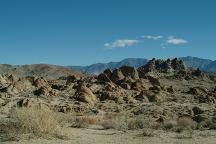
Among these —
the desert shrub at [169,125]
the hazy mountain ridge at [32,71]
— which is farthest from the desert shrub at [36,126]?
the hazy mountain ridge at [32,71]

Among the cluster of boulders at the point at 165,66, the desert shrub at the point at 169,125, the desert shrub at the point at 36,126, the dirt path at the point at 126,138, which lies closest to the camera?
the dirt path at the point at 126,138

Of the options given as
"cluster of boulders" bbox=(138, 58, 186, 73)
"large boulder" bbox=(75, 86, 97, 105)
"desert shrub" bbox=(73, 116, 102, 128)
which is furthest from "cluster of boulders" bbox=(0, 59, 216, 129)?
"cluster of boulders" bbox=(138, 58, 186, 73)

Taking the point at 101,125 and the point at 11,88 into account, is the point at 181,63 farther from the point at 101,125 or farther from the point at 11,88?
the point at 101,125

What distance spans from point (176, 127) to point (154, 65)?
229ft

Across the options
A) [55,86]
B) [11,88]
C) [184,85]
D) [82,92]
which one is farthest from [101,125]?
[184,85]

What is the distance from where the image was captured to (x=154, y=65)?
92875 millimetres

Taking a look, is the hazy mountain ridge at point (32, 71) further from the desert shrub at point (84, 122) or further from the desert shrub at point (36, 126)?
the desert shrub at point (36, 126)

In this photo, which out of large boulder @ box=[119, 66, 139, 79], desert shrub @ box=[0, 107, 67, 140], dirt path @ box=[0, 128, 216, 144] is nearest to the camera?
dirt path @ box=[0, 128, 216, 144]

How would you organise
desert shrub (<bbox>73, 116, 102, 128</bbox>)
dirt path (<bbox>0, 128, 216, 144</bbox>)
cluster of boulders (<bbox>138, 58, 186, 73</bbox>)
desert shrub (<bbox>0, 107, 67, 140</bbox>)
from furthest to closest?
cluster of boulders (<bbox>138, 58, 186, 73</bbox>) < desert shrub (<bbox>73, 116, 102, 128</bbox>) < desert shrub (<bbox>0, 107, 67, 140</bbox>) < dirt path (<bbox>0, 128, 216, 144</bbox>)

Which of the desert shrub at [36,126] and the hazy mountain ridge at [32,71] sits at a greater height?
the hazy mountain ridge at [32,71]

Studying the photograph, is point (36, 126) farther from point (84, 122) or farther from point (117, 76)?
point (117, 76)

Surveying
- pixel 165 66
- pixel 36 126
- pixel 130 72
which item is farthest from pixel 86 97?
pixel 165 66

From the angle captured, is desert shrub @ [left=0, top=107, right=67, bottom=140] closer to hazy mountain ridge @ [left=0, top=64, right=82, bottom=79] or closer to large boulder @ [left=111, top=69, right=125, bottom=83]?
large boulder @ [left=111, top=69, right=125, bottom=83]

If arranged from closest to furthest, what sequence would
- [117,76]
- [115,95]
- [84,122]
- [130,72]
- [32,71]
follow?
[84,122] < [115,95] < [117,76] < [130,72] < [32,71]
